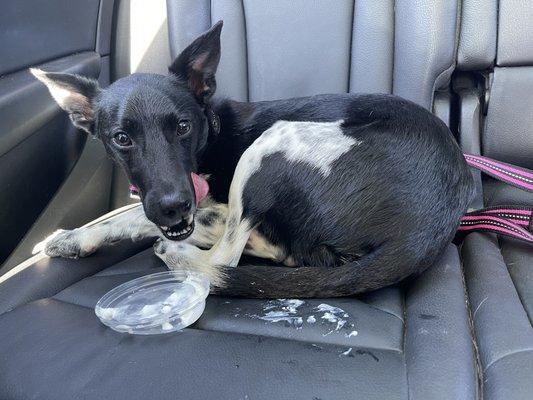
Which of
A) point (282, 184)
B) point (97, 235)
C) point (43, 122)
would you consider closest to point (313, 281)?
point (282, 184)

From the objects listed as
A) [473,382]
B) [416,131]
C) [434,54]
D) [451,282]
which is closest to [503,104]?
[434,54]

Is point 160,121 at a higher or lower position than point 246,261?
higher

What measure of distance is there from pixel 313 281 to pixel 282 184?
36 cm

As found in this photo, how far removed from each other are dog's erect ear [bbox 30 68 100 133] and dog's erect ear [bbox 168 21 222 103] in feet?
0.93

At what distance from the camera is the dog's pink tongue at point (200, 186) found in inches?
75.9

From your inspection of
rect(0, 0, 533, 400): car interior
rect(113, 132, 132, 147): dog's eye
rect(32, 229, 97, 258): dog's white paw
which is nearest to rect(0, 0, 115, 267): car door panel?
rect(0, 0, 533, 400): car interior

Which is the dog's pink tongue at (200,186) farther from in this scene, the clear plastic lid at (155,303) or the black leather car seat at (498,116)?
the black leather car seat at (498,116)

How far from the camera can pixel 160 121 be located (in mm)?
1706

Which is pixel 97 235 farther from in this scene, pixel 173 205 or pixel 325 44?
pixel 325 44

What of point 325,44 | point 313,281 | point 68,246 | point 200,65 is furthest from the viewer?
point 325,44

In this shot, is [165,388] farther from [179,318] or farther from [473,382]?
[473,382]

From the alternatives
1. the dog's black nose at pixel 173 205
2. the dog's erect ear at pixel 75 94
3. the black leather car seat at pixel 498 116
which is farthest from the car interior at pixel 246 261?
the dog's black nose at pixel 173 205

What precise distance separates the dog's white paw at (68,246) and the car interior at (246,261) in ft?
0.18

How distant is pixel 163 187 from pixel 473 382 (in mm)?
948
